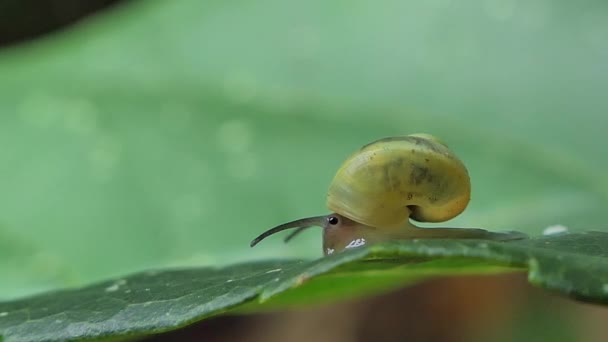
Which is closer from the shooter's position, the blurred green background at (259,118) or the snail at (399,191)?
the snail at (399,191)

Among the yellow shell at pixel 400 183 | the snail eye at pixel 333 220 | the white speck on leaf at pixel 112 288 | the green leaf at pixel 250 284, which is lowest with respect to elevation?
the green leaf at pixel 250 284

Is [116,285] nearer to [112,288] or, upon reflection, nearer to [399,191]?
[112,288]

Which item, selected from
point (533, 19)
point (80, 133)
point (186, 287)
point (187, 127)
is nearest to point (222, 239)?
point (187, 127)

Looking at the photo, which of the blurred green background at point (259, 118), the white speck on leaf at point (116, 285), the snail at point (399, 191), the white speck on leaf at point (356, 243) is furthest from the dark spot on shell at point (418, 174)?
the blurred green background at point (259, 118)

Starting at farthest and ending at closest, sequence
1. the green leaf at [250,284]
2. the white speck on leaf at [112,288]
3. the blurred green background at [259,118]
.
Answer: the blurred green background at [259,118] → the white speck on leaf at [112,288] → the green leaf at [250,284]

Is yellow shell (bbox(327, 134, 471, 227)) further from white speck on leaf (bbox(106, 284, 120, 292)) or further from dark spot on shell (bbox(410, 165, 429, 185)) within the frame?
white speck on leaf (bbox(106, 284, 120, 292))

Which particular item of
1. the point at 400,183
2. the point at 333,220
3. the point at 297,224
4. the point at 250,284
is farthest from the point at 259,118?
the point at 250,284

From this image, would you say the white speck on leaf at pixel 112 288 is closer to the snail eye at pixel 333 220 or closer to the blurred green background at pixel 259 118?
the snail eye at pixel 333 220
